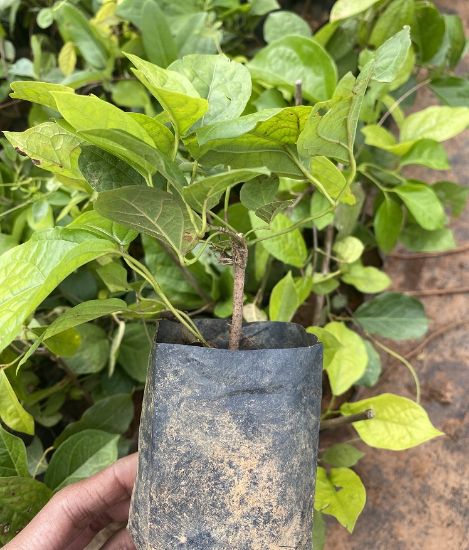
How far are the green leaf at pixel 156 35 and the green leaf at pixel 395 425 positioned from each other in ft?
2.44

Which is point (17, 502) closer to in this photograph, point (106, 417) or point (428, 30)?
point (106, 417)

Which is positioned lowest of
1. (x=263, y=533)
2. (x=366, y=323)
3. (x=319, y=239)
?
(x=366, y=323)

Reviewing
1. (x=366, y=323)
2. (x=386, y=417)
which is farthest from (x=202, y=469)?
(x=366, y=323)

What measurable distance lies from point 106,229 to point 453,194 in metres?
0.81

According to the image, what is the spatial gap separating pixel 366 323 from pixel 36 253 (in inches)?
29.5

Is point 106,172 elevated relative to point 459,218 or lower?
elevated

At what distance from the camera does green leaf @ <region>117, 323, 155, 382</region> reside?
3.75 ft

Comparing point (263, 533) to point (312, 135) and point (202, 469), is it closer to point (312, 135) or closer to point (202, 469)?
Result: point (202, 469)

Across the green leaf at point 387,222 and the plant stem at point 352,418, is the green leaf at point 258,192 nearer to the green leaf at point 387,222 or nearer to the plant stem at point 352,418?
the plant stem at point 352,418

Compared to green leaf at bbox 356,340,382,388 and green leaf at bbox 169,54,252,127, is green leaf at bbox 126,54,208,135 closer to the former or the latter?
green leaf at bbox 169,54,252,127

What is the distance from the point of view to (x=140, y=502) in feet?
2.28

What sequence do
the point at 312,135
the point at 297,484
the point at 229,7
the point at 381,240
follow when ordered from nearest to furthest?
the point at 312,135 → the point at 297,484 → the point at 381,240 → the point at 229,7

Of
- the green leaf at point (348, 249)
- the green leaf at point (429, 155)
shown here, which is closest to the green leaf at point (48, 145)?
the green leaf at point (348, 249)

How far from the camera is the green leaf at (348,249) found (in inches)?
43.1
